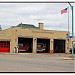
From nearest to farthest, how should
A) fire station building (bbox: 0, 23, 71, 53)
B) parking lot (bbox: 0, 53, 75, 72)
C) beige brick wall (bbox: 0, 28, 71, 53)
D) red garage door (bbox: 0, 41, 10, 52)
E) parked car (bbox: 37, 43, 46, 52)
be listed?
1. parking lot (bbox: 0, 53, 75, 72)
2. beige brick wall (bbox: 0, 28, 71, 53)
3. fire station building (bbox: 0, 23, 71, 53)
4. red garage door (bbox: 0, 41, 10, 52)
5. parked car (bbox: 37, 43, 46, 52)

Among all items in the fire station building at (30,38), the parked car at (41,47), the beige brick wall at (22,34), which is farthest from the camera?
the parked car at (41,47)

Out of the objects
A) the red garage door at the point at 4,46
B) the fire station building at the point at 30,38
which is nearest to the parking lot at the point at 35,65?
the fire station building at the point at 30,38

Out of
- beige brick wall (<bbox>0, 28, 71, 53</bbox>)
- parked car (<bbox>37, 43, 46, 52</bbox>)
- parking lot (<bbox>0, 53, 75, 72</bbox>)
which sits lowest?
parking lot (<bbox>0, 53, 75, 72</bbox>)

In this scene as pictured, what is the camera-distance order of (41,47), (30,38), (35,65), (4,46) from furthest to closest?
(41,47) → (30,38) → (4,46) → (35,65)

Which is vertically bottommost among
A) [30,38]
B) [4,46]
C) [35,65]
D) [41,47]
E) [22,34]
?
[35,65]

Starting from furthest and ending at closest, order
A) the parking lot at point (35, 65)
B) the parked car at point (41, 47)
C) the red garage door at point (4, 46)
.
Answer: the parked car at point (41, 47) → the red garage door at point (4, 46) → the parking lot at point (35, 65)

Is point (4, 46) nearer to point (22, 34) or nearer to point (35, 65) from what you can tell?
point (22, 34)

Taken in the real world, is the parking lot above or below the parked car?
below

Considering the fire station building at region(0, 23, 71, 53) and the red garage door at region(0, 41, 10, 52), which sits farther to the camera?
the red garage door at region(0, 41, 10, 52)

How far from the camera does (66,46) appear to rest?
71.1 meters

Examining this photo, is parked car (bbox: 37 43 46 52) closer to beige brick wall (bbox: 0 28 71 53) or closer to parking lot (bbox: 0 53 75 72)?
beige brick wall (bbox: 0 28 71 53)

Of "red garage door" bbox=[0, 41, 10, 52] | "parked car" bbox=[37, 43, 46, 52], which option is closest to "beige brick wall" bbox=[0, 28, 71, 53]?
"red garage door" bbox=[0, 41, 10, 52]

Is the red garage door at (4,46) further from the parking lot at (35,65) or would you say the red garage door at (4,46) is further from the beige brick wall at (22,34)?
the parking lot at (35,65)

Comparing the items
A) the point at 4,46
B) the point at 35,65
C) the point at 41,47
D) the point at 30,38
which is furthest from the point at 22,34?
the point at 35,65
